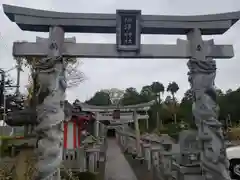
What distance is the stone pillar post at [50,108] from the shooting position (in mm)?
5215

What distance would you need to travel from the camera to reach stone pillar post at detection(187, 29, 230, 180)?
5449 mm

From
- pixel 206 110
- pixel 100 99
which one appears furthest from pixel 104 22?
→ pixel 100 99

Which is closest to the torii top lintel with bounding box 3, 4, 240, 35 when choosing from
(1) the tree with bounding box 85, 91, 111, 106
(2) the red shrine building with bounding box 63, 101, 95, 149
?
(2) the red shrine building with bounding box 63, 101, 95, 149

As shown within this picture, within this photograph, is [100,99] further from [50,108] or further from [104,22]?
[50,108]

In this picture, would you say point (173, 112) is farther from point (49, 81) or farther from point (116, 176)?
point (49, 81)

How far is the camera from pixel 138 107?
19.5m

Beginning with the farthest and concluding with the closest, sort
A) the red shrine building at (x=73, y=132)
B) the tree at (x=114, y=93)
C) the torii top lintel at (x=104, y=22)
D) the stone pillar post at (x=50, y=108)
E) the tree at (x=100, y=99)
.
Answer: the tree at (x=114, y=93)
the tree at (x=100, y=99)
the red shrine building at (x=73, y=132)
the torii top lintel at (x=104, y=22)
the stone pillar post at (x=50, y=108)

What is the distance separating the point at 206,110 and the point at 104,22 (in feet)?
10.4

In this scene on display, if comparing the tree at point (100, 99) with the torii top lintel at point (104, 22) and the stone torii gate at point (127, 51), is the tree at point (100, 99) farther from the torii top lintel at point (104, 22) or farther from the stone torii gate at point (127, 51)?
the stone torii gate at point (127, 51)

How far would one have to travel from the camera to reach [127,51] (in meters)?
6.07

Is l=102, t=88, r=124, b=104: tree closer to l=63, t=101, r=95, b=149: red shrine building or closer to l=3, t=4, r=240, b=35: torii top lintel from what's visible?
l=63, t=101, r=95, b=149: red shrine building

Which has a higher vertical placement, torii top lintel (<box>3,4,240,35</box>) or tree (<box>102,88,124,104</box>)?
tree (<box>102,88,124,104</box>)

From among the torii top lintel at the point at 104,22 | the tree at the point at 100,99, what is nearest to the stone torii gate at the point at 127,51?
the torii top lintel at the point at 104,22

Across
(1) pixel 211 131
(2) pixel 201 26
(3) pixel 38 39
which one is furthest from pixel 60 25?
(1) pixel 211 131
